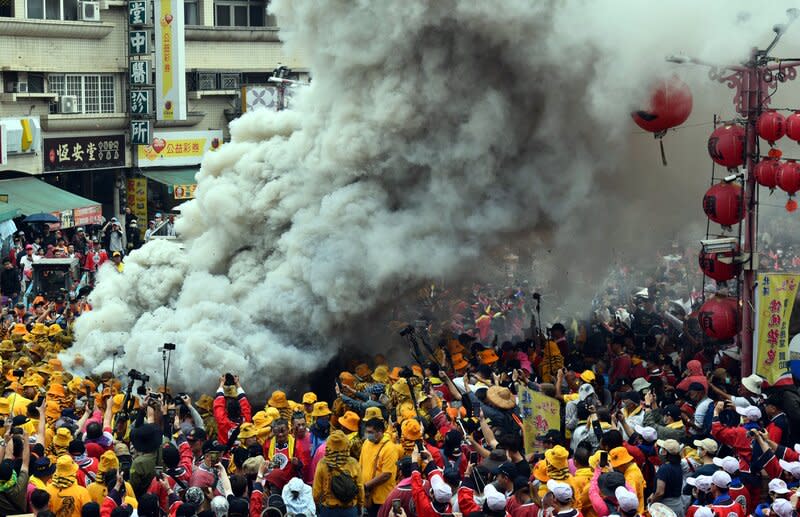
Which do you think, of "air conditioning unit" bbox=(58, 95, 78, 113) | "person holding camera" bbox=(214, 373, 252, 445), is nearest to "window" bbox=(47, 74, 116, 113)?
"air conditioning unit" bbox=(58, 95, 78, 113)

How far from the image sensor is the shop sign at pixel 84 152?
1356 inches

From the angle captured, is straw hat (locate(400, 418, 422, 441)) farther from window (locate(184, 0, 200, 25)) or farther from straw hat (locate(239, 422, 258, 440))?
window (locate(184, 0, 200, 25))

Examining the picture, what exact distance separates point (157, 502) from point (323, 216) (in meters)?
8.34

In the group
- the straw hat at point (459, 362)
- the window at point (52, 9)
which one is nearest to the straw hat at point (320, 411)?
the straw hat at point (459, 362)

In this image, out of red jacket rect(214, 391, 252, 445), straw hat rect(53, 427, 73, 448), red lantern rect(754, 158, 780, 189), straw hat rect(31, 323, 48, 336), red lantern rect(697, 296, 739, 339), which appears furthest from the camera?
straw hat rect(31, 323, 48, 336)

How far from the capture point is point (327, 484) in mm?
11297

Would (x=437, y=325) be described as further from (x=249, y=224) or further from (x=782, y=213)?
(x=782, y=213)

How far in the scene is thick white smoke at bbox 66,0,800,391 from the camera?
1695 cm

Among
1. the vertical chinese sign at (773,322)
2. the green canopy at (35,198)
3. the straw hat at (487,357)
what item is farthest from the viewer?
the green canopy at (35,198)

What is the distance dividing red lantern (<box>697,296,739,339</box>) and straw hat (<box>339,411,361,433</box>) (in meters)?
5.92

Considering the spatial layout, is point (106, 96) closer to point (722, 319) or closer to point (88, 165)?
point (88, 165)

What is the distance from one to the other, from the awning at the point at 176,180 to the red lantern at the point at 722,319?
76.4ft

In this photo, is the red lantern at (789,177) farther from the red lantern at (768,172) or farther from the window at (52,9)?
the window at (52,9)

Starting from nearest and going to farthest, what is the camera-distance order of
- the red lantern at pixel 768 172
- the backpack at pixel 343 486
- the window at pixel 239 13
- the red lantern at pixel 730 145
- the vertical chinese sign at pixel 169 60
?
1. the backpack at pixel 343 486
2. the red lantern at pixel 768 172
3. the red lantern at pixel 730 145
4. the vertical chinese sign at pixel 169 60
5. the window at pixel 239 13
